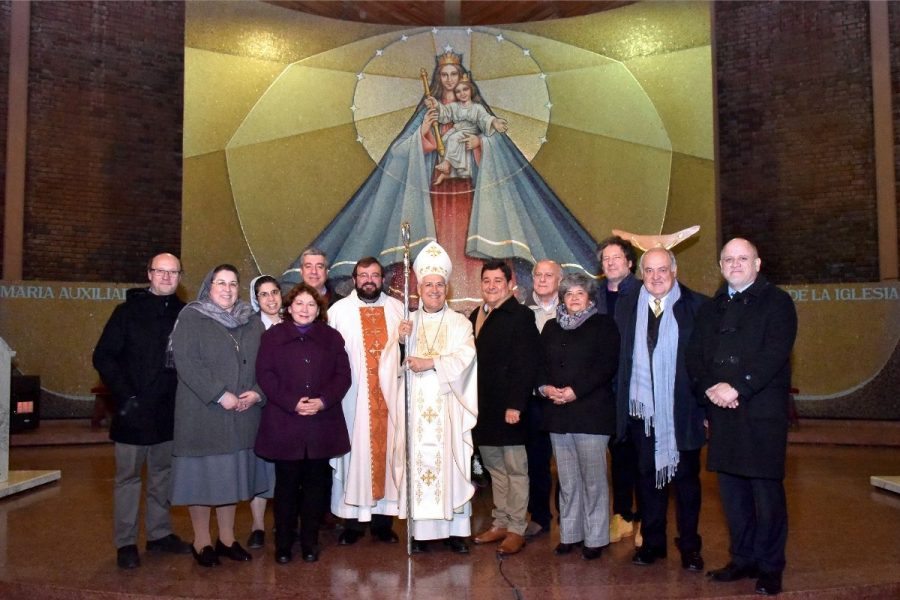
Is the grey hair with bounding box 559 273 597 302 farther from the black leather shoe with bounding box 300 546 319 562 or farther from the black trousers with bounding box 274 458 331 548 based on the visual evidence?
the black leather shoe with bounding box 300 546 319 562

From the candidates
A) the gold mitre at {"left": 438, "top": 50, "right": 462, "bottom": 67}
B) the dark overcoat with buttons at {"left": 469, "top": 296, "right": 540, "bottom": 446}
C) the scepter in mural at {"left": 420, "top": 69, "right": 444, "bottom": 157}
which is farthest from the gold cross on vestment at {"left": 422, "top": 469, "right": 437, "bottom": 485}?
the gold mitre at {"left": 438, "top": 50, "right": 462, "bottom": 67}

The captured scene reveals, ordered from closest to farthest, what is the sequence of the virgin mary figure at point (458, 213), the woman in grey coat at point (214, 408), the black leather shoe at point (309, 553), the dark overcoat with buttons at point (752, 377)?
the dark overcoat with buttons at point (752, 377)
the woman in grey coat at point (214, 408)
the black leather shoe at point (309, 553)
the virgin mary figure at point (458, 213)

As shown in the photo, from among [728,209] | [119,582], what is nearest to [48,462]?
[119,582]

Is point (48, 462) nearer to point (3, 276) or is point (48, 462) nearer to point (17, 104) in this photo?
point (3, 276)

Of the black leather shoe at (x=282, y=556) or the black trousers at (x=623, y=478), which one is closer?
the black leather shoe at (x=282, y=556)

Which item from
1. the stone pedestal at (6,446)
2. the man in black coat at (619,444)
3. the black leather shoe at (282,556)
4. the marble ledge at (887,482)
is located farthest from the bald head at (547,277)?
the stone pedestal at (6,446)

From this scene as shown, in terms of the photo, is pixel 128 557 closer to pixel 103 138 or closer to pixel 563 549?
pixel 563 549

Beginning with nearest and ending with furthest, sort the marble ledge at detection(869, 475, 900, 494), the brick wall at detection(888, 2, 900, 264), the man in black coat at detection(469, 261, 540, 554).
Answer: the man in black coat at detection(469, 261, 540, 554) < the marble ledge at detection(869, 475, 900, 494) < the brick wall at detection(888, 2, 900, 264)

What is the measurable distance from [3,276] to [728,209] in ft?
30.9

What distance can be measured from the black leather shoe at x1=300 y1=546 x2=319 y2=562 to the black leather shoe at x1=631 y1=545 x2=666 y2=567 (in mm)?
1637

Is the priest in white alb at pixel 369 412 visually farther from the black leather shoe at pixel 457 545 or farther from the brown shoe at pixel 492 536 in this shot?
the brown shoe at pixel 492 536

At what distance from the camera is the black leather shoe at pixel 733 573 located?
12.2 ft

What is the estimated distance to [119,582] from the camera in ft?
12.4

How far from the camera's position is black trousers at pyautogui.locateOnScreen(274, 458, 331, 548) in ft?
13.4
